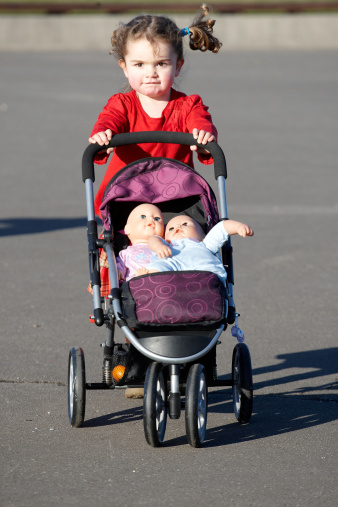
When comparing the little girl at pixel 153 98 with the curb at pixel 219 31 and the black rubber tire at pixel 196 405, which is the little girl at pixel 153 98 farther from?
the curb at pixel 219 31

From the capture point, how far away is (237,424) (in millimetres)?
4582

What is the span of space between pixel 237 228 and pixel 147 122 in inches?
39.9

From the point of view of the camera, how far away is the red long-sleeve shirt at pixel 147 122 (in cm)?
487

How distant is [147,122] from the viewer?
16.4 feet

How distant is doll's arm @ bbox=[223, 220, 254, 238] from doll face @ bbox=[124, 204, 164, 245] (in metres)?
0.36

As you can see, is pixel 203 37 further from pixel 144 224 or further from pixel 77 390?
pixel 77 390

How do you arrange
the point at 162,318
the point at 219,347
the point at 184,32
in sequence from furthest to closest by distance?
the point at 219,347 → the point at 184,32 → the point at 162,318

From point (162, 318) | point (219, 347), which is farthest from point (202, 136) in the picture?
point (219, 347)

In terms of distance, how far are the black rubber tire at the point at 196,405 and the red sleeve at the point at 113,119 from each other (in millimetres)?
1382

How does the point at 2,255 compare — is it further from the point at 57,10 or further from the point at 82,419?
the point at 57,10

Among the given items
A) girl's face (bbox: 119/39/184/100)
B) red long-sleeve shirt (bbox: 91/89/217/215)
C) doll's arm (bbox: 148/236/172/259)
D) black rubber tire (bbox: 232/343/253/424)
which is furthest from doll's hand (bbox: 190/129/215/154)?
black rubber tire (bbox: 232/343/253/424)

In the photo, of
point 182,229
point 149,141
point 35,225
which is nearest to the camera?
point 182,229

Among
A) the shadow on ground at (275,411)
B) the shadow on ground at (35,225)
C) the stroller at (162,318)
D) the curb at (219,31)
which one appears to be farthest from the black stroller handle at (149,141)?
the curb at (219,31)

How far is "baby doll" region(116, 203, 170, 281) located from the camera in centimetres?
443
